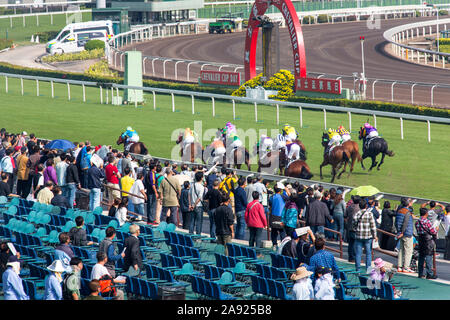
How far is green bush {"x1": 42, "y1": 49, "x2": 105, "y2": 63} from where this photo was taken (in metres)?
40.9

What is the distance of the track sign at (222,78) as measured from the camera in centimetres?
3017

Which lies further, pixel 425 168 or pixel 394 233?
pixel 425 168

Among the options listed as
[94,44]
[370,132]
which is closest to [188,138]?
[370,132]

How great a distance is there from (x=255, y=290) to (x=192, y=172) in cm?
575

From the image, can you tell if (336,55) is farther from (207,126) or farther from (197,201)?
(197,201)

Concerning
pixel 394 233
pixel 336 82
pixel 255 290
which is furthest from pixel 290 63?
pixel 255 290

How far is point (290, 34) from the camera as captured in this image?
28406 millimetres

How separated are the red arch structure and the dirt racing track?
258 cm

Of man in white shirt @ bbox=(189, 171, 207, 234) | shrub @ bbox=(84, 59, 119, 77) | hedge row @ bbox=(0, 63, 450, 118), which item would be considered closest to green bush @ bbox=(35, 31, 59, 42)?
A: hedge row @ bbox=(0, 63, 450, 118)

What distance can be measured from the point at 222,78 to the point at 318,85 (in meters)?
4.43

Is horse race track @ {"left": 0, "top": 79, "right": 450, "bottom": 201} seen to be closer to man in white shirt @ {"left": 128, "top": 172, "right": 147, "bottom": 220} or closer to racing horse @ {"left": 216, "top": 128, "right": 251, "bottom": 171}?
racing horse @ {"left": 216, "top": 128, "right": 251, "bottom": 171}

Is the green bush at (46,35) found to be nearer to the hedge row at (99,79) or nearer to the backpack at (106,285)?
the hedge row at (99,79)

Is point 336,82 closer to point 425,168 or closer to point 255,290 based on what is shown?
point 425,168

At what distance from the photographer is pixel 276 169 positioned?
57.2 ft
